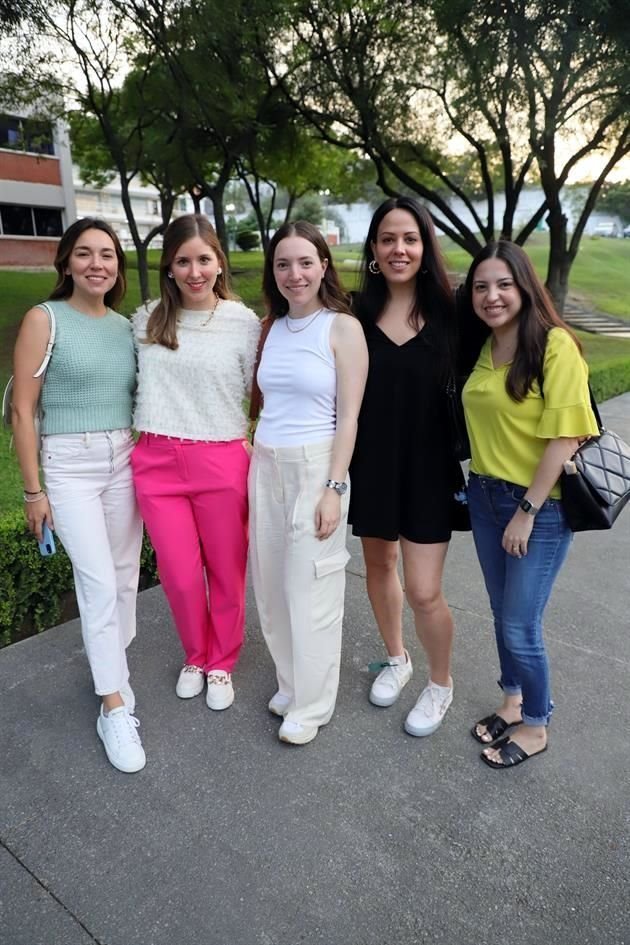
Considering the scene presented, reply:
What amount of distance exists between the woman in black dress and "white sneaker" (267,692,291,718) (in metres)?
0.49

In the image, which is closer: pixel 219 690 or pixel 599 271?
pixel 219 690

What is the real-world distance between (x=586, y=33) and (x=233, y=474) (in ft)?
29.4

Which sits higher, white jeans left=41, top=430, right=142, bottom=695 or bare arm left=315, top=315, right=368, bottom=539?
bare arm left=315, top=315, right=368, bottom=539

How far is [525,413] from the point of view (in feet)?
6.82

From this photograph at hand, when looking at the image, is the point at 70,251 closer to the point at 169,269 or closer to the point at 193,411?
the point at 169,269

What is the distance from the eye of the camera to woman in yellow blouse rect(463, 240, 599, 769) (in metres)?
2.01

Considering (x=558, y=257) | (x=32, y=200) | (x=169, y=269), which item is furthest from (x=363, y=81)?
(x=32, y=200)

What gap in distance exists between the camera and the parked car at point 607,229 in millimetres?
62719

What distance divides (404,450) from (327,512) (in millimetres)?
347

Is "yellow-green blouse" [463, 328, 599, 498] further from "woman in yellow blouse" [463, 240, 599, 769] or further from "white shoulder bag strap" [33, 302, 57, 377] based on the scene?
"white shoulder bag strap" [33, 302, 57, 377]

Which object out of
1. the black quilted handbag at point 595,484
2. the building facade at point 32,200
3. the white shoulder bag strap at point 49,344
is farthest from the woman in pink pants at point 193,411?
the building facade at point 32,200

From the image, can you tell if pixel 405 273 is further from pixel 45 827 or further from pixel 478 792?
pixel 45 827

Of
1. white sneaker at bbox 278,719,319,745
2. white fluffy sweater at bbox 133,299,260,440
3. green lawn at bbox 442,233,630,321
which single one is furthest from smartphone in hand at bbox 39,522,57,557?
green lawn at bbox 442,233,630,321

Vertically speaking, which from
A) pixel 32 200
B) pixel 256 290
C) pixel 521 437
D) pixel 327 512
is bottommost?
pixel 256 290
